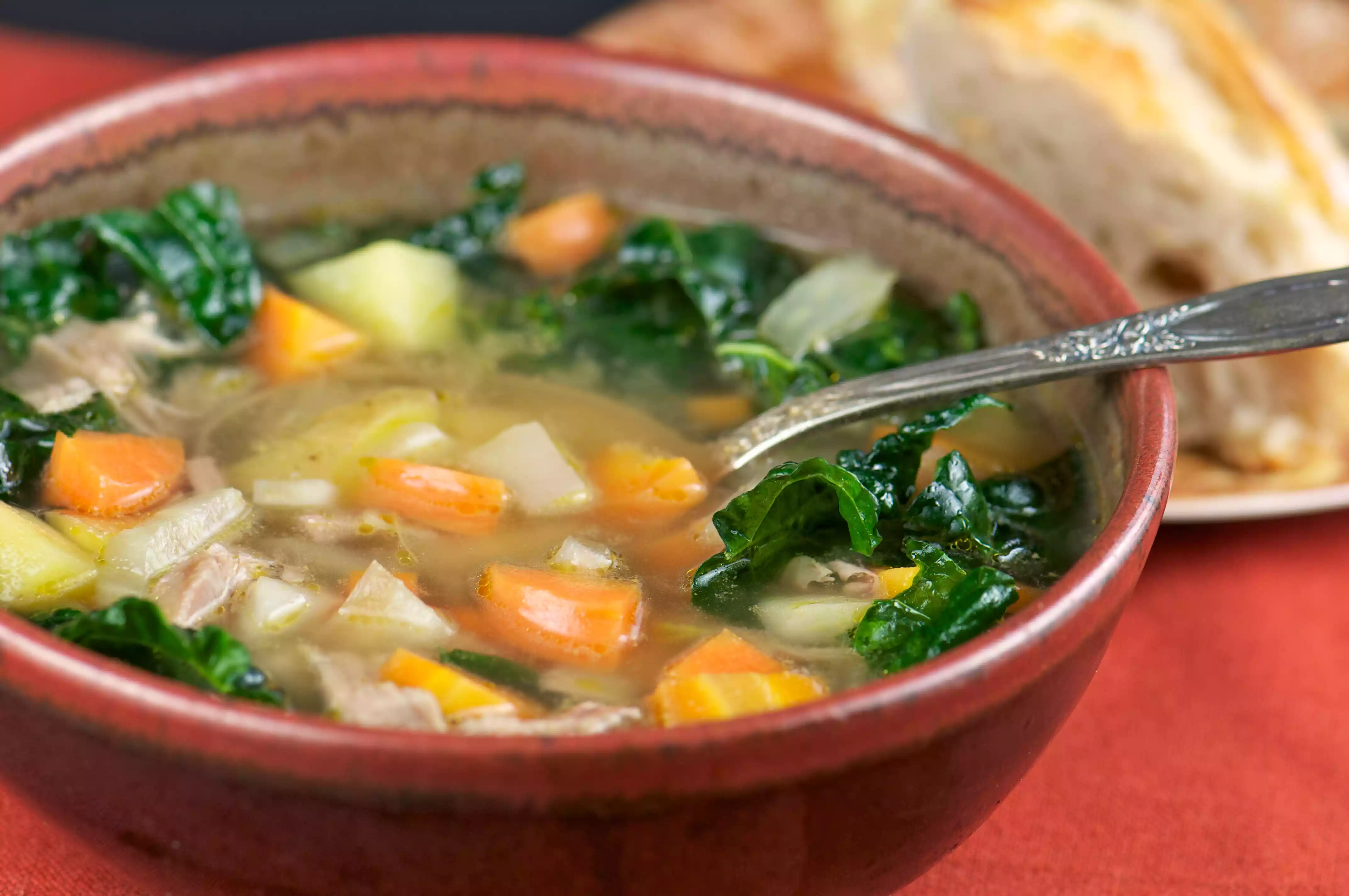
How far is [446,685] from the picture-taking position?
1.95 m

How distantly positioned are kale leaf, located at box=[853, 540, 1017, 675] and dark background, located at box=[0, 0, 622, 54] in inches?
177

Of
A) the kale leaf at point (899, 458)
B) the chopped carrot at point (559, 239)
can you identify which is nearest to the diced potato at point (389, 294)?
the chopped carrot at point (559, 239)

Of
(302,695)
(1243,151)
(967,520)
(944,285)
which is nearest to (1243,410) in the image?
(1243,151)

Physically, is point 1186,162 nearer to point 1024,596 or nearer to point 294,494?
point 1024,596

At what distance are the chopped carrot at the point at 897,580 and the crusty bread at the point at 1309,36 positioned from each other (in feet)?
9.08

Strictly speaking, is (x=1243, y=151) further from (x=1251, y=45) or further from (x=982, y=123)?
(x=982, y=123)

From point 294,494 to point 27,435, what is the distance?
0.46m

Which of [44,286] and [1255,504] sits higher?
[44,286]

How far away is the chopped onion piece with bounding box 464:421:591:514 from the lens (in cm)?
245

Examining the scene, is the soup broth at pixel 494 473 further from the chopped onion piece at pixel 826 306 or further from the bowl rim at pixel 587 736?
the bowl rim at pixel 587 736

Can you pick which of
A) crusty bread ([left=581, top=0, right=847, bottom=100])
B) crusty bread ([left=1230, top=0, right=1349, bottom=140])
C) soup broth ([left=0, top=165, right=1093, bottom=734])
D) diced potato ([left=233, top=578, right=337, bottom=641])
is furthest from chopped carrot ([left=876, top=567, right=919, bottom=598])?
crusty bread ([left=1230, top=0, right=1349, bottom=140])

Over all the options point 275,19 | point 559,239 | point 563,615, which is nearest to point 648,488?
point 563,615

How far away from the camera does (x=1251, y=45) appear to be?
351 cm

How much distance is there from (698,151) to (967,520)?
3.89 feet
